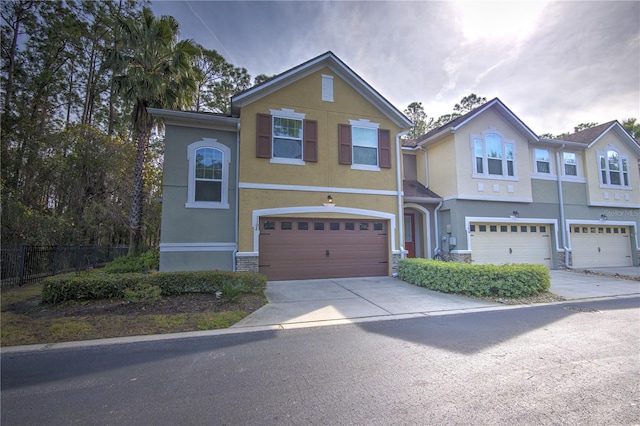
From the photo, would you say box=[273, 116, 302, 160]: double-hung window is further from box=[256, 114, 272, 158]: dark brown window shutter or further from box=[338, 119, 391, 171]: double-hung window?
box=[338, 119, 391, 171]: double-hung window

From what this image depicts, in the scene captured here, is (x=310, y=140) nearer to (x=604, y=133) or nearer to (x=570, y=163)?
(x=570, y=163)

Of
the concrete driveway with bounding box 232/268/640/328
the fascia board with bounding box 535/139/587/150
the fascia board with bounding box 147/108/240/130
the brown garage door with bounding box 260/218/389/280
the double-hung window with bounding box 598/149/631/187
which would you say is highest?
the fascia board with bounding box 535/139/587/150

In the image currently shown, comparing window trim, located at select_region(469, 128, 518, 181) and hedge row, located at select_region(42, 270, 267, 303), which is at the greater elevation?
window trim, located at select_region(469, 128, 518, 181)

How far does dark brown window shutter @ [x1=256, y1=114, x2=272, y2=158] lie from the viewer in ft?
34.8

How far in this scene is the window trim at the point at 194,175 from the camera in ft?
34.8

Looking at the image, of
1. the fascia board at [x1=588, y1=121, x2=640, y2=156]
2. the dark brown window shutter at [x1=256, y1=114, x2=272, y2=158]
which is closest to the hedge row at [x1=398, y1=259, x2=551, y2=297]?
the dark brown window shutter at [x1=256, y1=114, x2=272, y2=158]

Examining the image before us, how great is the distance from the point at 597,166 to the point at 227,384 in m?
19.9

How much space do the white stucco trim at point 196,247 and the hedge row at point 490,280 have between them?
22.6 feet

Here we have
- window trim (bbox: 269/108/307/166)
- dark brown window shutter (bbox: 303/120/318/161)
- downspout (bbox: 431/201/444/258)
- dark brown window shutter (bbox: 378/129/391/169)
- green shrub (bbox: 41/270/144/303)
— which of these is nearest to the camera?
green shrub (bbox: 41/270/144/303)

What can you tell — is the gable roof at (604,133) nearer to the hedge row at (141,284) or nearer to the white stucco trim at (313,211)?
Result: the white stucco trim at (313,211)

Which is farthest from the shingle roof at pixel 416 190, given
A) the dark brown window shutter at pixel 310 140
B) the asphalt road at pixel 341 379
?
the asphalt road at pixel 341 379

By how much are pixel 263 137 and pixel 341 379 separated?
8.74 metres

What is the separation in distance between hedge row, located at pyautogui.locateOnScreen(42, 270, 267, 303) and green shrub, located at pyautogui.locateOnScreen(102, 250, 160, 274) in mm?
3548

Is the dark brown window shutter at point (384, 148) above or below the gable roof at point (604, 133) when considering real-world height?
below
